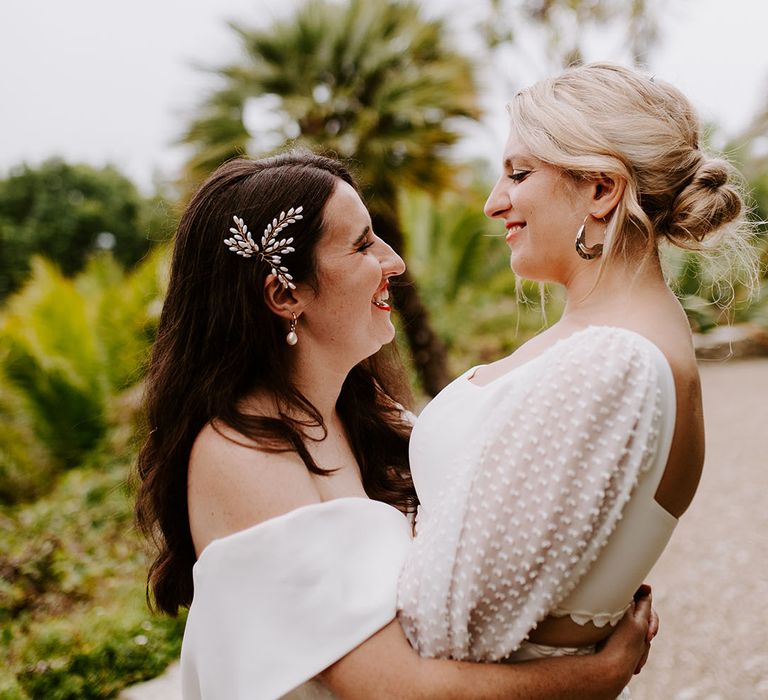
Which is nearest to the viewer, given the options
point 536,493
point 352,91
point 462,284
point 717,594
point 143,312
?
point 536,493

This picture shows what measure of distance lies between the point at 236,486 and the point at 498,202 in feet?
3.31

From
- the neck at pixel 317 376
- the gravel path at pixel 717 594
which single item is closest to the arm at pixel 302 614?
the neck at pixel 317 376

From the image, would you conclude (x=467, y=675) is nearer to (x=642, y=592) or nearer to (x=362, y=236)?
(x=642, y=592)

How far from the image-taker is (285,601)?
1612mm

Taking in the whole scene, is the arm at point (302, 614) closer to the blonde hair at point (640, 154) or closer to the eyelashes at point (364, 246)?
the eyelashes at point (364, 246)

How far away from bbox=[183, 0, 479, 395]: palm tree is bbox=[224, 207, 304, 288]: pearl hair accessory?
4.75m

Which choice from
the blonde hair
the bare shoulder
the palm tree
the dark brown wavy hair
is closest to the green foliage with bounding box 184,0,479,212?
the palm tree

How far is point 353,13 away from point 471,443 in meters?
6.48

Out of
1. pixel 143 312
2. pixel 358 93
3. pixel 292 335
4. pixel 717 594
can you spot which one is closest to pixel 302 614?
pixel 292 335

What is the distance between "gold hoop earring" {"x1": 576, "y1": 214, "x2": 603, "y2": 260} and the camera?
5.70ft

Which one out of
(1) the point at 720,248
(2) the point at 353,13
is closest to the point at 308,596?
(1) the point at 720,248

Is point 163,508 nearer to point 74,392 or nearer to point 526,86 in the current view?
point 526,86

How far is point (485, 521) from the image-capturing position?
1445mm

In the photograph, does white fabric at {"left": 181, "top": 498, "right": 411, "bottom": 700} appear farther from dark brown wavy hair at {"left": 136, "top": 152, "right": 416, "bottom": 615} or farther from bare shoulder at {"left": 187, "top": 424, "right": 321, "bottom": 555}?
dark brown wavy hair at {"left": 136, "top": 152, "right": 416, "bottom": 615}
